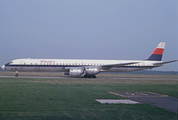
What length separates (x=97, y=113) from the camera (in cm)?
792

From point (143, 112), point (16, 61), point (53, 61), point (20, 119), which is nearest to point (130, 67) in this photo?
point (53, 61)

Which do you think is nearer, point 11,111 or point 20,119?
point 20,119

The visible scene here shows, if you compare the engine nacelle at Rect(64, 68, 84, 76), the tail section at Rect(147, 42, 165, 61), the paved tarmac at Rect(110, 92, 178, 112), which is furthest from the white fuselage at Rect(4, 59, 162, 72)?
the paved tarmac at Rect(110, 92, 178, 112)

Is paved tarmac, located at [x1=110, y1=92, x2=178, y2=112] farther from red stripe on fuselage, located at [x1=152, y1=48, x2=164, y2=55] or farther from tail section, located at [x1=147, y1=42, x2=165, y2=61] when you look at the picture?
red stripe on fuselage, located at [x1=152, y1=48, x2=164, y2=55]

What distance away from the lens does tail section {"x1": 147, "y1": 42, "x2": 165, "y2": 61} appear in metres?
40.2

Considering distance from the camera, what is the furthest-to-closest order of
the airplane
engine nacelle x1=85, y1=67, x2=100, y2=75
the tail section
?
the tail section → the airplane → engine nacelle x1=85, y1=67, x2=100, y2=75

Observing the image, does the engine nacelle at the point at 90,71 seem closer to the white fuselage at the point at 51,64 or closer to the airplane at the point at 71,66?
the airplane at the point at 71,66

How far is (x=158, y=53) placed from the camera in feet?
133

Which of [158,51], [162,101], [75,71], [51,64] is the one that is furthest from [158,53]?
[162,101]

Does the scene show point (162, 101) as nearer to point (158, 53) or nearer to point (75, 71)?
point (75, 71)

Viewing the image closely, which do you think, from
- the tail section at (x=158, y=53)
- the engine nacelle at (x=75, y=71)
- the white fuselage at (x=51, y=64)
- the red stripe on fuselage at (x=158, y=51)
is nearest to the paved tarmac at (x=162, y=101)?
the engine nacelle at (x=75, y=71)

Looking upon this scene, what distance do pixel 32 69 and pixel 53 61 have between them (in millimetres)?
3841

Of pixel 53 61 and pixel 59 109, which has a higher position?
pixel 53 61

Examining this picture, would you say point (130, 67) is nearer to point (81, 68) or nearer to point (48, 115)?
point (81, 68)
